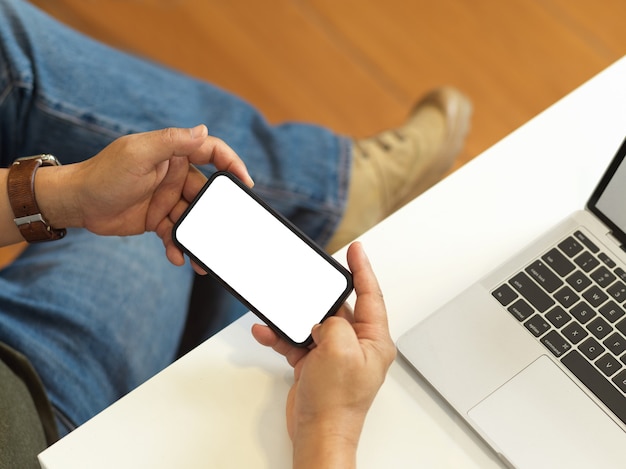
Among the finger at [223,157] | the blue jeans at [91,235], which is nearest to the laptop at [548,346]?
the finger at [223,157]

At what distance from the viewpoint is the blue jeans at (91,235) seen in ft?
2.26

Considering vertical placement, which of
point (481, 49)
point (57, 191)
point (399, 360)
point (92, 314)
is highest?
point (481, 49)

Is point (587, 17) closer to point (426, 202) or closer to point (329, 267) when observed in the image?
point (426, 202)

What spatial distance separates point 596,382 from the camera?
1.72ft

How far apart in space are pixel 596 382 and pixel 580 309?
0.19 ft

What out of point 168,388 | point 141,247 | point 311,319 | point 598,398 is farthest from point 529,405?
point 141,247

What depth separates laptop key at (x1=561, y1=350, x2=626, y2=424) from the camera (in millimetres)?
519

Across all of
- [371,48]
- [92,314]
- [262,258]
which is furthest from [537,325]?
[371,48]

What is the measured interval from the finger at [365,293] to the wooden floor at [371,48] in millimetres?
758

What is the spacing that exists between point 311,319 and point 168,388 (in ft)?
0.41

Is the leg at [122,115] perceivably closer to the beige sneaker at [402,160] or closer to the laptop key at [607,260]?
the beige sneaker at [402,160]

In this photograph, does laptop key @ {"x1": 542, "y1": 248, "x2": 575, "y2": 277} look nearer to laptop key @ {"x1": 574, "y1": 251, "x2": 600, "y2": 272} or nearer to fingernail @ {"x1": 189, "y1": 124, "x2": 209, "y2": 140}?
laptop key @ {"x1": 574, "y1": 251, "x2": 600, "y2": 272}

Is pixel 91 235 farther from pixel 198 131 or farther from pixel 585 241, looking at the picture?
pixel 585 241

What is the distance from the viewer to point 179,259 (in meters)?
0.62
